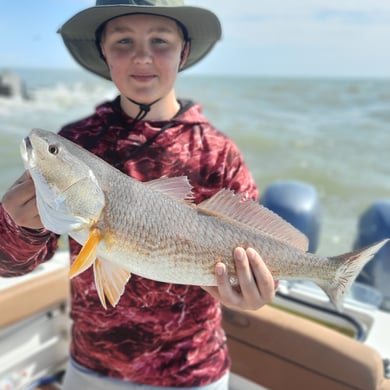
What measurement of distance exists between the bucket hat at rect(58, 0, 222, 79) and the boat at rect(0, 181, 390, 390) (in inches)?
61.7

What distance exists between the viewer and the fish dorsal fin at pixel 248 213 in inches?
61.1

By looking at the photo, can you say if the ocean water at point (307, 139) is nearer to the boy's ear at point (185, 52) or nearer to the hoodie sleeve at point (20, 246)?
the boy's ear at point (185, 52)

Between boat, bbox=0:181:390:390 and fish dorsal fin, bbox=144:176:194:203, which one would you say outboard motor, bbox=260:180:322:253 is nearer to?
boat, bbox=0:181:390:390

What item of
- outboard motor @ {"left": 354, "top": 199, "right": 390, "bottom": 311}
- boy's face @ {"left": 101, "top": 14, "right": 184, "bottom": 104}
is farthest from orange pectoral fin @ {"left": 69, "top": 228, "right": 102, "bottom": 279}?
outboard motor @ {"left": 354, "top": 199, "right": 390, "bottom": 311}

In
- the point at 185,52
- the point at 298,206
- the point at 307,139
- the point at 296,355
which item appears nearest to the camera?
the point at 185,52

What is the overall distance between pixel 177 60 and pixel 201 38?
27cm

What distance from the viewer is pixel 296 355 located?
103 inches

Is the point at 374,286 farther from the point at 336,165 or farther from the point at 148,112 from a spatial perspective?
the point at 336,165

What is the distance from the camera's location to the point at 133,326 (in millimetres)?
1812

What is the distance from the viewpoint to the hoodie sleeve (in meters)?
1.52

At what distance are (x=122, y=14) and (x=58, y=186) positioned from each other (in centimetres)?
70

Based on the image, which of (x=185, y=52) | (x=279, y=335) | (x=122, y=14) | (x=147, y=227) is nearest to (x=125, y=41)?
(x=122, y=14)

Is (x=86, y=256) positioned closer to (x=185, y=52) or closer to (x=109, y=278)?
(x=109, y=278)

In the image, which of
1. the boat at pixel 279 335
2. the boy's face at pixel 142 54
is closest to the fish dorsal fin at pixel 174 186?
the boy's face at pixel 142 54
